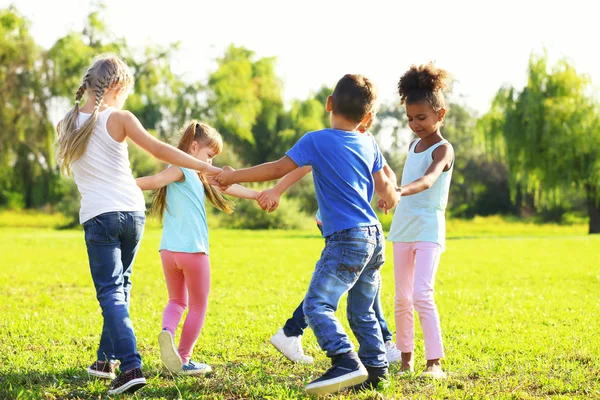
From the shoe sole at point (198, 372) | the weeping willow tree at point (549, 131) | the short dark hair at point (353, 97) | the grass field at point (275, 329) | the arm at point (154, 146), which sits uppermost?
the weeping willow tree at point (549, 131)

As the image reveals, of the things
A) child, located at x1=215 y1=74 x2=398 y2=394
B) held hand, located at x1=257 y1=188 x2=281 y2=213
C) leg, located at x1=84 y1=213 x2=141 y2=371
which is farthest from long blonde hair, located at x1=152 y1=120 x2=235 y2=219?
child, located at x1=215 y1=74 x2=398 y2=394

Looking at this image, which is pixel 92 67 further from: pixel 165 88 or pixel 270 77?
pixel 270 77

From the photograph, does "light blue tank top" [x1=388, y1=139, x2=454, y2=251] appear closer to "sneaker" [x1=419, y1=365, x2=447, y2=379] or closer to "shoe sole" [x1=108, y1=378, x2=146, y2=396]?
"sneaker" [x1=419, y1=365, x2=447, y2=379]

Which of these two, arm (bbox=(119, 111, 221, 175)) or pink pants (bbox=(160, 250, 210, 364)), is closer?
arm (bbox=(119, 111, 221, 175))

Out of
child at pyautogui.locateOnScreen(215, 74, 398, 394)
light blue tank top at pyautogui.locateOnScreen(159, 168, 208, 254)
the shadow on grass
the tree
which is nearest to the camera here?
child at pyautogui.locateOnScreen(215, 74, 398, 394)

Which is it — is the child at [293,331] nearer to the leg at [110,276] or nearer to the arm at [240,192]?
the arm at [240,192]

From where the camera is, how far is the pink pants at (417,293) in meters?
4.99

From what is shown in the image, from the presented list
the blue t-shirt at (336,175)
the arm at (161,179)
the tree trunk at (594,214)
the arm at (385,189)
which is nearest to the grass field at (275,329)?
the blue t-shirt at (336,175)

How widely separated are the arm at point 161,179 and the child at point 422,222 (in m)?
1.54

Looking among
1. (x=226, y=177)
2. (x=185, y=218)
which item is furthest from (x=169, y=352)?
(x=226, y=177)

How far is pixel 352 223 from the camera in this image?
13.9 feet

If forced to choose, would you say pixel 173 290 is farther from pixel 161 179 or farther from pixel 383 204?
pixel 383 204

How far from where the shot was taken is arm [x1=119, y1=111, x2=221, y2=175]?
14.4ft

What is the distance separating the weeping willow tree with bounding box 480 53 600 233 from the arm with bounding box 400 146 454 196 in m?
28.9
